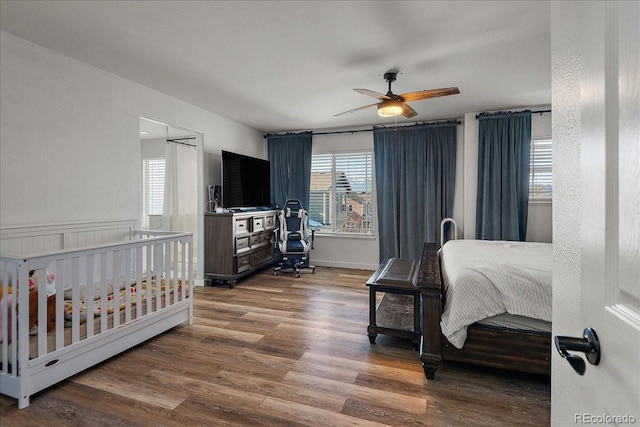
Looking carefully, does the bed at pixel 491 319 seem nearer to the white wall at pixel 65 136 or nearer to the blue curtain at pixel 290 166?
the white wall at pixel 65 136

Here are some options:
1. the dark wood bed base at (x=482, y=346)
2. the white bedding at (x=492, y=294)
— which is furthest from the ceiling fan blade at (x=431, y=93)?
the dark wood bed base at (x=482, y=346)

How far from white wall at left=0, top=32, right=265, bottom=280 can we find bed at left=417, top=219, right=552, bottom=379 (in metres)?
3.03

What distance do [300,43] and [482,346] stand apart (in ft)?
8.48

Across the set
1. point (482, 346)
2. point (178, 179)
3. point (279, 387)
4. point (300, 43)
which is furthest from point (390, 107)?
point (178, 179)

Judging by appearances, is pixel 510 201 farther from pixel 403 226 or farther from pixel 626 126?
pixel 626 126

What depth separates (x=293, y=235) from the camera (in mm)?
5211

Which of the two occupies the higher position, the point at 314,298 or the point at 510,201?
the point at 510,201

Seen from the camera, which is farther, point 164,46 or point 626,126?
point 164,46

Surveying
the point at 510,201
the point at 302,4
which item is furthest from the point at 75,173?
the point at 510,201

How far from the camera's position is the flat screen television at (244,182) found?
4590 millimetres

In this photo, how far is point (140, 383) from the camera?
2.10m

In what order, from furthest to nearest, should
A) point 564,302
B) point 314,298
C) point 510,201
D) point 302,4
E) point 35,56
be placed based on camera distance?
point 510,201, point 314,298, point 35,56, point 302,4, point 564,302

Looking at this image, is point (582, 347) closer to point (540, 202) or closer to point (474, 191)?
point (474, 191)

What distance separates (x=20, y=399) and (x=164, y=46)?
2.58m
